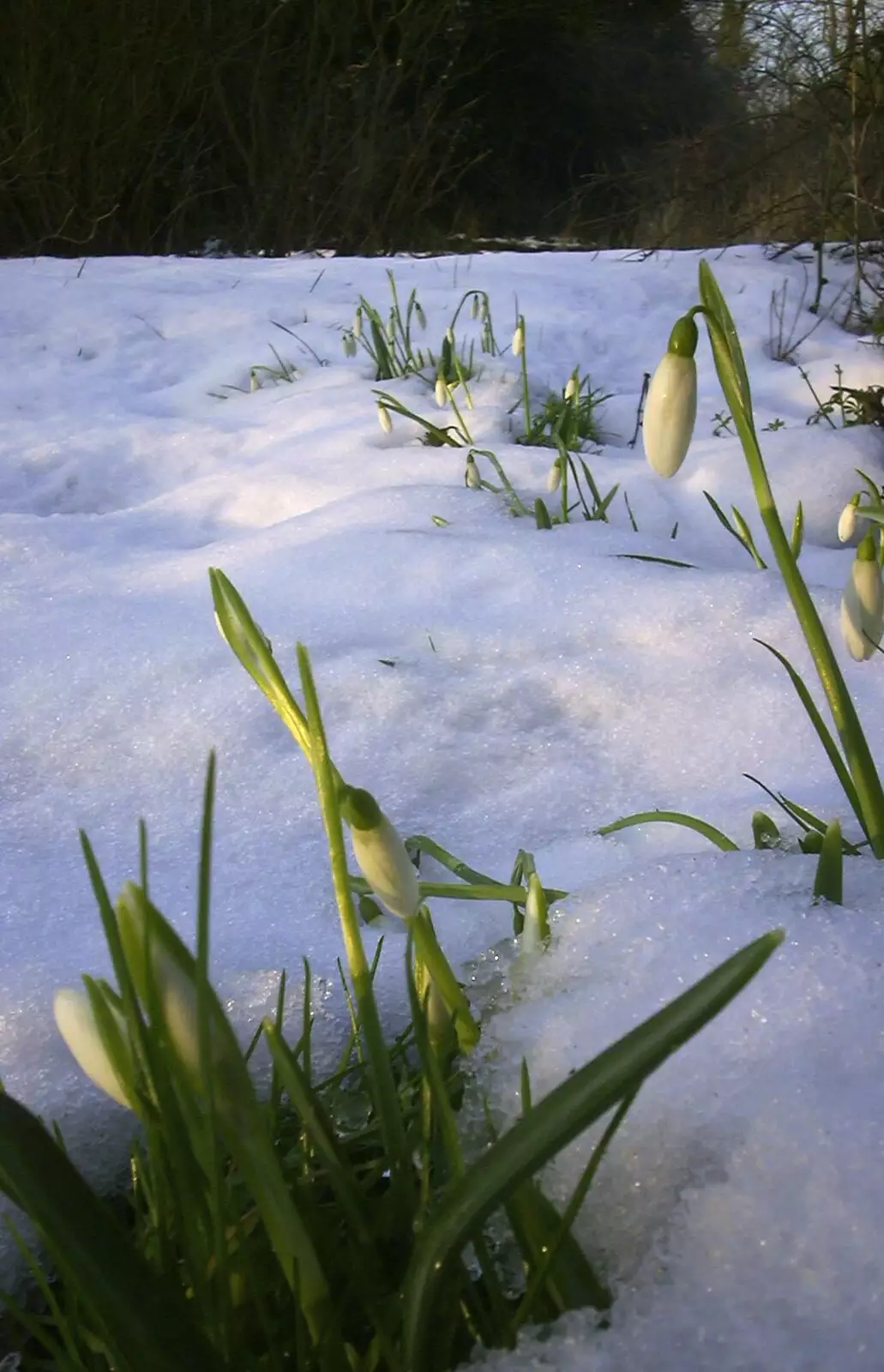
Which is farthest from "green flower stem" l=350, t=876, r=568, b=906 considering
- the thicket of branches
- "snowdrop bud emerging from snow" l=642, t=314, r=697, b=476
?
the thicket of branches

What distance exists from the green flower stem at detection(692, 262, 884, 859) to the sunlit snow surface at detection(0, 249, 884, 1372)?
0.13 ft

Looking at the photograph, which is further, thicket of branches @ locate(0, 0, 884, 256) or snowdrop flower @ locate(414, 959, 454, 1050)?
thicket of branches @ locate(0, 0, 884, 256)

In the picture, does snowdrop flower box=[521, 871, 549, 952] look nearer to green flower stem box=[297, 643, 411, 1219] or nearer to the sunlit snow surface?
the sunlit snow surface

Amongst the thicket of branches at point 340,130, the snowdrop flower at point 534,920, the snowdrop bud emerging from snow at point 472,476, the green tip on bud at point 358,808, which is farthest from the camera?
the thicket of branches at point 340,130

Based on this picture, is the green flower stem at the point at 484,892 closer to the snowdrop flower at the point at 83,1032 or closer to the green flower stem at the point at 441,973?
the green flower stem at the point at 441,973

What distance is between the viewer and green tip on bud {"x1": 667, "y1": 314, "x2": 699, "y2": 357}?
0.59m

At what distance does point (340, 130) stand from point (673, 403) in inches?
230

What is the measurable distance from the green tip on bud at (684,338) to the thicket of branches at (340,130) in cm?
228

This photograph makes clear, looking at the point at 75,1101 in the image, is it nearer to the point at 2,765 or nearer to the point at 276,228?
the point at 2,765

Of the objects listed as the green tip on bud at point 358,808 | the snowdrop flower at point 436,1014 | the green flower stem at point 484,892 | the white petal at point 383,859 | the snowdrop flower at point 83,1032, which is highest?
the green tip on bud at point 358,808

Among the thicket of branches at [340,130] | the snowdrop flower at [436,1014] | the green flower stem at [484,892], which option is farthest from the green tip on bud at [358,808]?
the thicket of branches at [340,130]

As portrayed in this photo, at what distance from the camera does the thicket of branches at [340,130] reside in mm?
3184

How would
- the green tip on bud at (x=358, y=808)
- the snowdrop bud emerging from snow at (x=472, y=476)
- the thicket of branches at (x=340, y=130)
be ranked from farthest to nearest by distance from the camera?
the thicket of branches at (x=340, y=130) < the snowdrop bud emerging from snow at (x=472, y=476) < the green tip on bud at (x=358, y=808)

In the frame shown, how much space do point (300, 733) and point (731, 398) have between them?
316 mm
